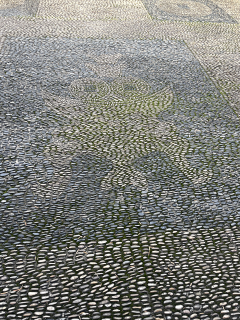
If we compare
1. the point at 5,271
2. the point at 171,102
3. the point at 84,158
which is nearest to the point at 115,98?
the point at 171,102

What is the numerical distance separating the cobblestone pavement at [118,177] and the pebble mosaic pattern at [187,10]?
1.01 metres

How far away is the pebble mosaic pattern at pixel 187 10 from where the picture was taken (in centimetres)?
513

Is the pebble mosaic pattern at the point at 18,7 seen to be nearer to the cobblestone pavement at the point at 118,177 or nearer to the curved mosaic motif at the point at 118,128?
the cobblestone pavement at the point at 118,177

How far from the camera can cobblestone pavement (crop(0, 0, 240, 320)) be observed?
5.03 ft

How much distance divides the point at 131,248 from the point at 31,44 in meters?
2.93

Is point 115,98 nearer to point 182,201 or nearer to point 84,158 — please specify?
point 84,158

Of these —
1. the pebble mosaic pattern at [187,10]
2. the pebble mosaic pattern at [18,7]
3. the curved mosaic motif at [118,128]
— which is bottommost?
the pebble mosaic pattern at [18,7]

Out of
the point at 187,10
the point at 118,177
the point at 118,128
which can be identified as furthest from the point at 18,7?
the point at 118,177

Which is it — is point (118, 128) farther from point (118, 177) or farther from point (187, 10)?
point (187, 10)

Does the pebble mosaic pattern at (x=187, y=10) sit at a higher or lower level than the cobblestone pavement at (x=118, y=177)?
higher

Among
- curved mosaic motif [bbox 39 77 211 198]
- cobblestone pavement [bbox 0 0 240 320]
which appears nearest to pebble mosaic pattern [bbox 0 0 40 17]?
cobblestone pavement [bbox 0 0 240 320]

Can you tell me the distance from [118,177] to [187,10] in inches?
160

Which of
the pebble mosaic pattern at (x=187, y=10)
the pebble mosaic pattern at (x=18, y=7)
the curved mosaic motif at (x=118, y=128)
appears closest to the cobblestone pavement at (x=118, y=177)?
the curved mosaic motif at (x=118, y=128)

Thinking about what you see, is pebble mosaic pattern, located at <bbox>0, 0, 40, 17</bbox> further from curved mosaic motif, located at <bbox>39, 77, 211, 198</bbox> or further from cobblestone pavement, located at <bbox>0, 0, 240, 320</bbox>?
curved mosaic motif, located at <bbox>39, 77, 211, 198</bbox>
